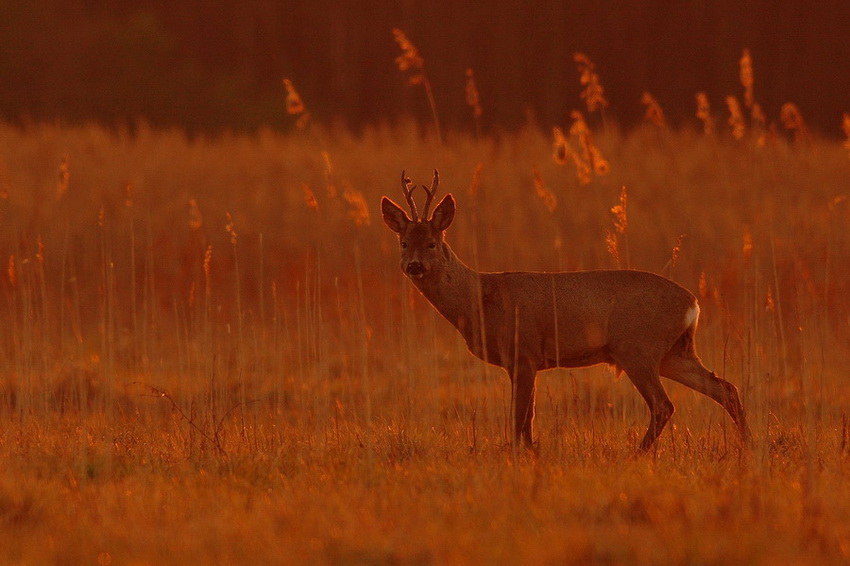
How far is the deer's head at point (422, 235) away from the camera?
7938 mm

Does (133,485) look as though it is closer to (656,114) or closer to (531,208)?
(656,114)

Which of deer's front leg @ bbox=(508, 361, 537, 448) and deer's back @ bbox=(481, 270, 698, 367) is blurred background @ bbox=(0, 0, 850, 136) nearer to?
deer's back @ bbox=(481, 270, 698, 367)

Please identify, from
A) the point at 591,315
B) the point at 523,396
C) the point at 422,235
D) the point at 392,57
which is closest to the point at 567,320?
the point at 591,315

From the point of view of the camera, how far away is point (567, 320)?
7.90m

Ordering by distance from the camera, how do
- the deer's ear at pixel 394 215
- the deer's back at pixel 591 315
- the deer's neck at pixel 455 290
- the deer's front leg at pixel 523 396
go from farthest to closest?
the deer's ear at pixel 394 215
the deer's neck at pixel 455 290
the deer's back at pixel 591 315
the deer's front leg at pixel 523 396

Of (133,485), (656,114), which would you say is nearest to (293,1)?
(656,114)

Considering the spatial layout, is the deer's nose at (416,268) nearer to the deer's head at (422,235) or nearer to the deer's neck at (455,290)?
the deer's head at (422,235)

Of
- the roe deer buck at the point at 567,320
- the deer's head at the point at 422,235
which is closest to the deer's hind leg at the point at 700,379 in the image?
the roe deer buck at the point at 567,320

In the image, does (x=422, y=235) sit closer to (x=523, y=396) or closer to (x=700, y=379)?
(x=523, y=396)

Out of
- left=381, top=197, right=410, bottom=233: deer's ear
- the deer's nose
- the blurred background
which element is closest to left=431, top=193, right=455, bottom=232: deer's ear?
left=381, top=197, right=410, bottom=233: deer's ear

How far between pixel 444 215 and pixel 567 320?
99 centimetres

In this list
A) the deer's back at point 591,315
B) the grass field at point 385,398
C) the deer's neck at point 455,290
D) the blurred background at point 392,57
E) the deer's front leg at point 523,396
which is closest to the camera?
the grass field at point 385,398

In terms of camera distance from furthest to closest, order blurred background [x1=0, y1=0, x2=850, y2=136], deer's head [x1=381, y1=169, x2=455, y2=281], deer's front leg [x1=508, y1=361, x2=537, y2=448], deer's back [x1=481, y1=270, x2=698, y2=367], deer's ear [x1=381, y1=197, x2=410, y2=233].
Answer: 1. blurred background [x1=0, y1=0, x2=850, y2=136]
2. deer's ear [x1=381, y1=197, x2=410, y2=233]
3. deer's head [x1=381, y1=169, x2=455, y2=281]
4. deer's back [x1=481, y1=270, x2=698, y2=367]
5. deer's front leg [x1=508, y1=361, x2=537, y2=448]

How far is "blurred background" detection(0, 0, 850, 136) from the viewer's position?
106 feet
